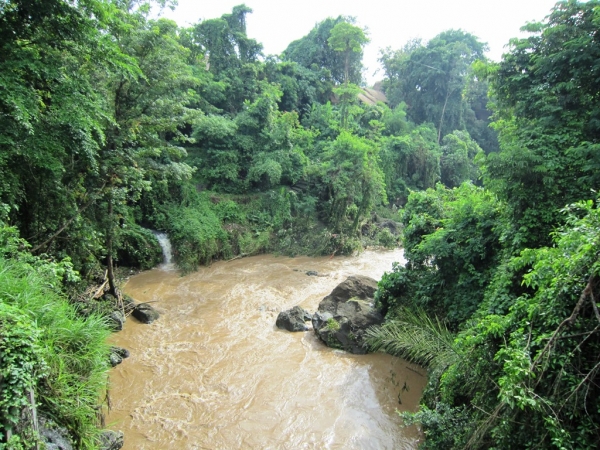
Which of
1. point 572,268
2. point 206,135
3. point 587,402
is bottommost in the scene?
point 587,402

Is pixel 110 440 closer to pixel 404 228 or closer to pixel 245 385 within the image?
pixel 245 385

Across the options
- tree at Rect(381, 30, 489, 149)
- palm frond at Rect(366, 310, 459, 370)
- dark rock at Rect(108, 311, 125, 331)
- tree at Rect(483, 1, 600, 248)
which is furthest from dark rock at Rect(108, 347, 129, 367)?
tree at Rect(381, 30, 489, 149)

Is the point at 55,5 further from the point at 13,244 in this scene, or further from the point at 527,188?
the point at 527,188

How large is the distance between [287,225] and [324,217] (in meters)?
2.31

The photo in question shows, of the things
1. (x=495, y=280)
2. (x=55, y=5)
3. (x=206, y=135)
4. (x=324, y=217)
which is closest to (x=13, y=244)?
(x=55, y=5)

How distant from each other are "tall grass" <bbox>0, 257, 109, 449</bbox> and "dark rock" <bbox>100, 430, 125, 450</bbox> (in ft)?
0.64

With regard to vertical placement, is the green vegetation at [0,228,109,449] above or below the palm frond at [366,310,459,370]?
above

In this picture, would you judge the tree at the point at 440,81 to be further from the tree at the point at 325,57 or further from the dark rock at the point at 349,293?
the dark rock at the point at 349,293

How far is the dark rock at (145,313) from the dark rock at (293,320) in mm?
3471

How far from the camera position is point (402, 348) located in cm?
753

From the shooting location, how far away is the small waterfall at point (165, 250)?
13939 millimetres

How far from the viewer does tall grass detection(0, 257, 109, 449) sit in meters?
3.65

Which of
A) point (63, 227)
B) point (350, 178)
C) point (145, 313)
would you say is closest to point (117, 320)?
point (145, 313)

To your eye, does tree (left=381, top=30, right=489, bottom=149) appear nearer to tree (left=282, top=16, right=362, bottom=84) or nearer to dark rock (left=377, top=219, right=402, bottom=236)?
tree (left=282, top=16, right=362, bottom=84)
